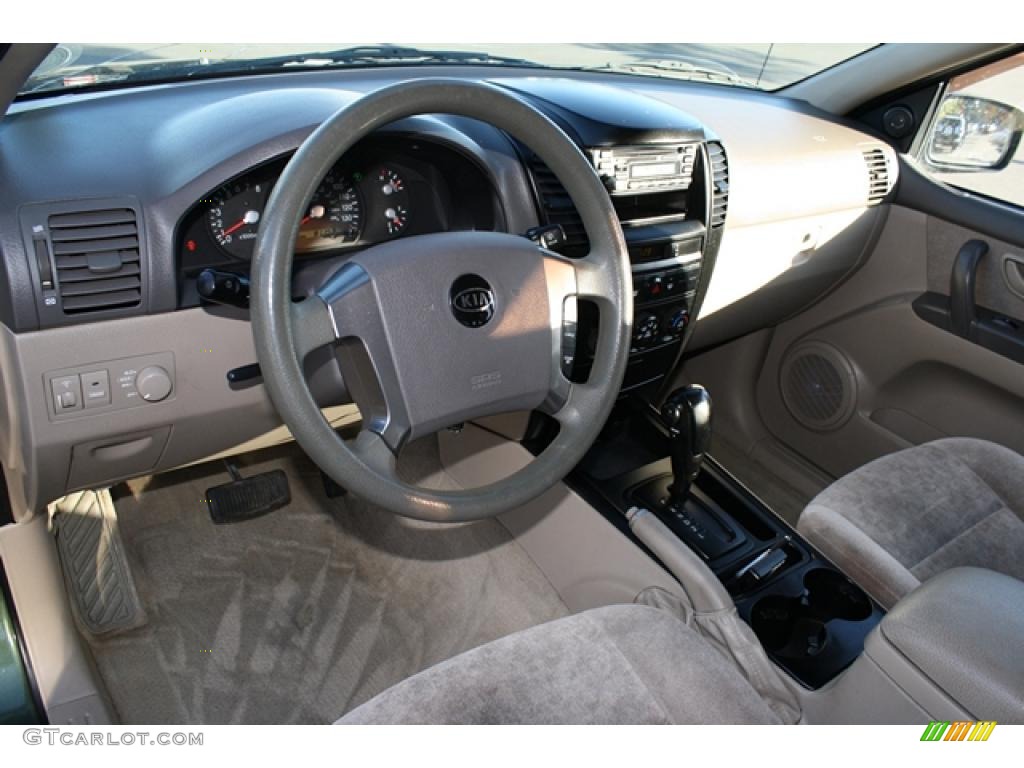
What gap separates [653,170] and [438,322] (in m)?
0.77

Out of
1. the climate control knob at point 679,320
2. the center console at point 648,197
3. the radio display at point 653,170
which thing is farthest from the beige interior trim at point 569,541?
the radio display at point 653,170

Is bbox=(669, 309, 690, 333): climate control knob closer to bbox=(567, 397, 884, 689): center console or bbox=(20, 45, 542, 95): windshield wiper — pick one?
bbox=(567, 397, 884, 689): center console

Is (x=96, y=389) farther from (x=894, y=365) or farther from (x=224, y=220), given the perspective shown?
(x=894, y=365)

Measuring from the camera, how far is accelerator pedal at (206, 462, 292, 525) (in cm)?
216

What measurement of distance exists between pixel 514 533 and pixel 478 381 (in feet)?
3.21

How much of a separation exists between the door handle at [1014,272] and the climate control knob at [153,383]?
2.06 meters

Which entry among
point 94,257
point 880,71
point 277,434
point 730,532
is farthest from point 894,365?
point 94,257

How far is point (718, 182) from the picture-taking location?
2004 mm

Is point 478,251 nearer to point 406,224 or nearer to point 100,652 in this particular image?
point 406,224

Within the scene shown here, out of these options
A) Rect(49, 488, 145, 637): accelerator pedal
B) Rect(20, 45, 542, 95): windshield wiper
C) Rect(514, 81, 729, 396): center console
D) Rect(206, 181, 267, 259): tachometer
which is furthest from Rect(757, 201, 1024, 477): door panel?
Rect(49, 488, 145, 637): accelerator pedal

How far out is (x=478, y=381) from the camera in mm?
1382

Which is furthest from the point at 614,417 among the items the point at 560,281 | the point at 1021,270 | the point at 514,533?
the point at 1021,270

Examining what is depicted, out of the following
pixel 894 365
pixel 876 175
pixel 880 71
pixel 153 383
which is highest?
pixel 880 71

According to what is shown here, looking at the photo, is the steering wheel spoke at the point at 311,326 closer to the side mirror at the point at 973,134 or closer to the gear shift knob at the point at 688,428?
the gear shift knob at the point at 688,428
